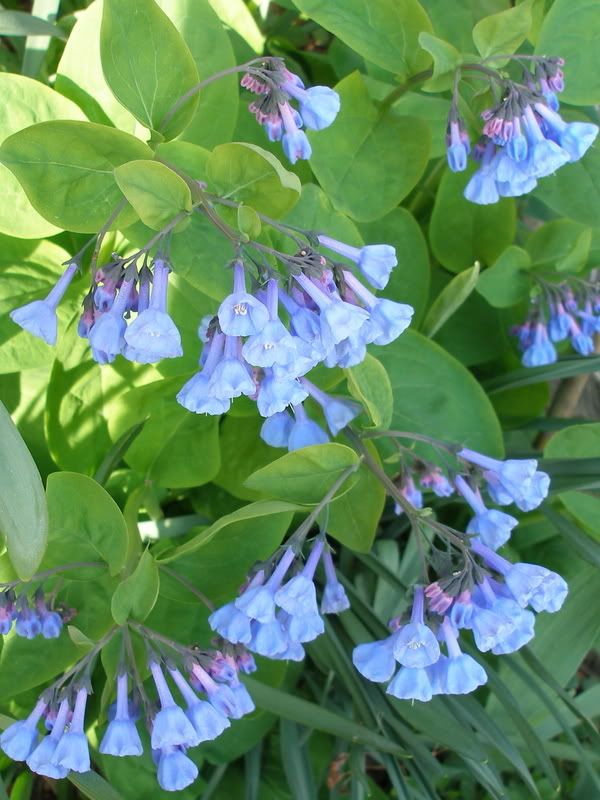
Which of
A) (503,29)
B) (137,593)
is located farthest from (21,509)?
(503,29)

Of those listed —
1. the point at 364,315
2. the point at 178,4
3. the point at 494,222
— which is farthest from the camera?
the point at 494,222

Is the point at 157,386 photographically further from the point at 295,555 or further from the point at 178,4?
A: the point at 178,4

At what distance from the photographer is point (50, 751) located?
3.21ft

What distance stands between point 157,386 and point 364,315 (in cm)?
51

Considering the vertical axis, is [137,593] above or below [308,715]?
above

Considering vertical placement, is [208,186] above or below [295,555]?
above

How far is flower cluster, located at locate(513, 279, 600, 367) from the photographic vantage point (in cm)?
146

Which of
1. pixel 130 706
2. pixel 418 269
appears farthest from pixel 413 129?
pixel 130 706

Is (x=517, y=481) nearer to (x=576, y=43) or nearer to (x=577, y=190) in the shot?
(x=577, y=190)

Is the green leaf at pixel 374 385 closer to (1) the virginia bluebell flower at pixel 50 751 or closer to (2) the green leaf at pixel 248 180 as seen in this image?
(2) the green leaf at pixel 248 180

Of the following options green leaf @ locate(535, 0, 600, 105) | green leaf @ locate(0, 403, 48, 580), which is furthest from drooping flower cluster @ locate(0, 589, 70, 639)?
green leaf @ locate(535, 0, 600, 105)

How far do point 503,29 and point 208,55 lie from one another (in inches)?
17.4

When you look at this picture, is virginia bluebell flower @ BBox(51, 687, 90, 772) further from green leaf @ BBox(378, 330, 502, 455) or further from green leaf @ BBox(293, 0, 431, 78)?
green leaf @ BBox(293, 0, 431, 78)

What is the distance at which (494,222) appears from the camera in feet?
5.11
